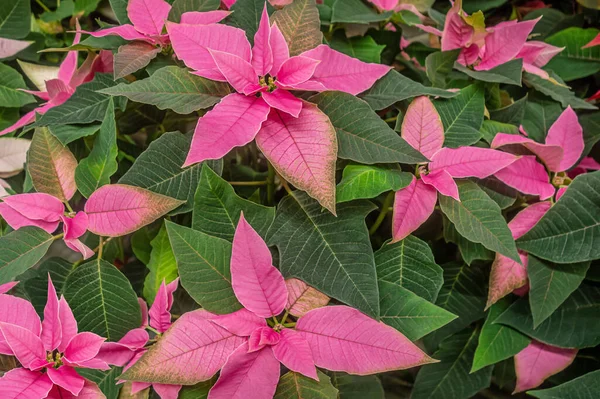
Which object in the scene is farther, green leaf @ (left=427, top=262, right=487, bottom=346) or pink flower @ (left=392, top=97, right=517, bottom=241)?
green leaf @ (left=427, top=262, right=487, bottom=346)

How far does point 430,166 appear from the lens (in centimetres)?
59

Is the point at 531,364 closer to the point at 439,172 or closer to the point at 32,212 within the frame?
the point at 439,172

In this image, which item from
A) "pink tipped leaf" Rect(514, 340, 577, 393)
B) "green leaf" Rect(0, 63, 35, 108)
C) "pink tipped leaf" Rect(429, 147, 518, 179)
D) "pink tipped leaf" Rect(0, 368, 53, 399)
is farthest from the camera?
"green leaf" Rect(0, 63, 35, 108)

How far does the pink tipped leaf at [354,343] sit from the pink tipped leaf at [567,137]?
1.08ft

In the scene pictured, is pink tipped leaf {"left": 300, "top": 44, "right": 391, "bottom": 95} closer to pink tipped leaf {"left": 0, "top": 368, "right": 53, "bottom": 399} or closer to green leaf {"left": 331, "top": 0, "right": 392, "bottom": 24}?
green leaf {"left": 331, "top": 0, "right": 392, "bottom": 24}

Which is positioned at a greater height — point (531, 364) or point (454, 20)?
point (454, 20)

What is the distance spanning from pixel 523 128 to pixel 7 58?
747mm

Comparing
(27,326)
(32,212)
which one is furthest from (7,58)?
(27,326)

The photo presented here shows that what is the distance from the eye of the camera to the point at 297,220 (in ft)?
1.89

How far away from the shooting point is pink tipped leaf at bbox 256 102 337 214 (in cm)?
50

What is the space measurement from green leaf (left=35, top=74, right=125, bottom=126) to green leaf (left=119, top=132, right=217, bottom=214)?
4.0 inches

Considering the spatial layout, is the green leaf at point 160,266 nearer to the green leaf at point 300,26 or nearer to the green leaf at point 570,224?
the green leaf at point 300,26

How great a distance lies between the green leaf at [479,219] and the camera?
1.84 feet

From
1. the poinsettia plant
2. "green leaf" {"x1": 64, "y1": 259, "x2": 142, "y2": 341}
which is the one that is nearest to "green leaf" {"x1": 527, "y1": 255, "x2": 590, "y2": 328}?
the poinsettia plant
